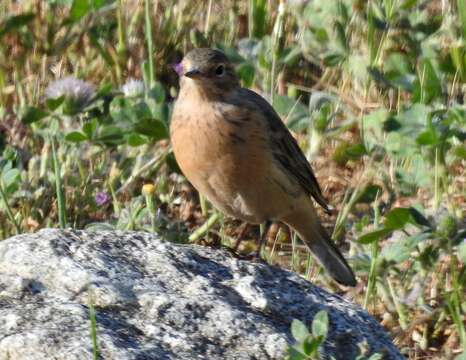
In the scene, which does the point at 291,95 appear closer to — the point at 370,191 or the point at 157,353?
the point at 370,191

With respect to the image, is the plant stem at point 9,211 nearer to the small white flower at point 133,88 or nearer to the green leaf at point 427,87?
the small white flower at point 133,88

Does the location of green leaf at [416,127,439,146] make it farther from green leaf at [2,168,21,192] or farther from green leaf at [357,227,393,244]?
green leaf at [2,168,21,192]

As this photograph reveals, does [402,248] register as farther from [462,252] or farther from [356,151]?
[356,151]

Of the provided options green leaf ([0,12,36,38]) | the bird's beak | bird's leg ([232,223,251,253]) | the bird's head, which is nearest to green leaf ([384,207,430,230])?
bird's leg ([232,223,251,253])

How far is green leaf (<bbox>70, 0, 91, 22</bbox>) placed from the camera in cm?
731

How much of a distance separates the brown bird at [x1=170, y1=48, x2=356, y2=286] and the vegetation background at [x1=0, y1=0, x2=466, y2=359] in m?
0.21

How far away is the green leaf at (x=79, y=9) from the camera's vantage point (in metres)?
7.31

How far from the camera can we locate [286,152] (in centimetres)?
563

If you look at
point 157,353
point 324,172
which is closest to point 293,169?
point 324,172

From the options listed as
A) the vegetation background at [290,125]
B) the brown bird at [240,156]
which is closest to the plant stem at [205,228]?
the vegetation background at [290,125]

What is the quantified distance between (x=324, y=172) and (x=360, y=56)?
0.80 m

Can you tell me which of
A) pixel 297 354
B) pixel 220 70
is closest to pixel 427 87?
pixel 220 70

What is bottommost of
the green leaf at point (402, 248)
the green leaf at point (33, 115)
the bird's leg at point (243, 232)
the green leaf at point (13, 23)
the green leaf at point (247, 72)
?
the bird's leg at point (243, 232)

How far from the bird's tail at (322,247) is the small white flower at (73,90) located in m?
1.49
